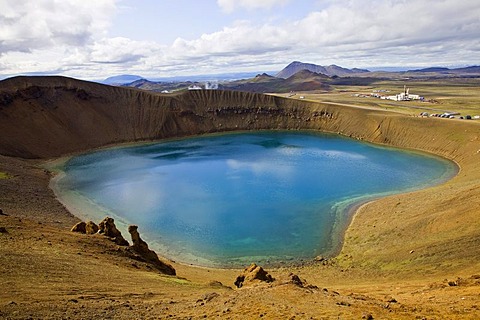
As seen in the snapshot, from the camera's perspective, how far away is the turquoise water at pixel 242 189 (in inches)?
1276

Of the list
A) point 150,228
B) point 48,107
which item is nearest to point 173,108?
point 48,107

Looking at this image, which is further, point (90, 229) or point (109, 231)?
point (90, 229)

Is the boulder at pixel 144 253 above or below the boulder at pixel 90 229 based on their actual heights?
below

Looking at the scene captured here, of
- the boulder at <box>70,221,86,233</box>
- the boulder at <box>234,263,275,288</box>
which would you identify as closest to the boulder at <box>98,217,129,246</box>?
the boulder at <box>70,221,86,233</box>

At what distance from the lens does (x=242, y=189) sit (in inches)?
1836

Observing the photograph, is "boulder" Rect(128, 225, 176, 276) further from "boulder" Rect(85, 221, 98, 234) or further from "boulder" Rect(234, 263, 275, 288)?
"boulder" Rect(234, 263, 275, 288)

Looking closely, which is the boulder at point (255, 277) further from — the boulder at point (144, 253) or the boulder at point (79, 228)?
the boulder at point (79, 228)

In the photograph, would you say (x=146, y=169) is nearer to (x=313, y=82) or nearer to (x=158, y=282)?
(x=158, y=282)

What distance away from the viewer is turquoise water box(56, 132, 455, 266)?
106 feet

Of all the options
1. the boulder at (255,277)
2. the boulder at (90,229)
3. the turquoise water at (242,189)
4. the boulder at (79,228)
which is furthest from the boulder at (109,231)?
the boulder at (255,277)

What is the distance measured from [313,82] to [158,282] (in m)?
187

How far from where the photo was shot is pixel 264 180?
50.4 m

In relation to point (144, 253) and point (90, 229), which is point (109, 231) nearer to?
point (90, 229)

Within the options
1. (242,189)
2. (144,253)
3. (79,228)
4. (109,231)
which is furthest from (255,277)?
(242,189)
